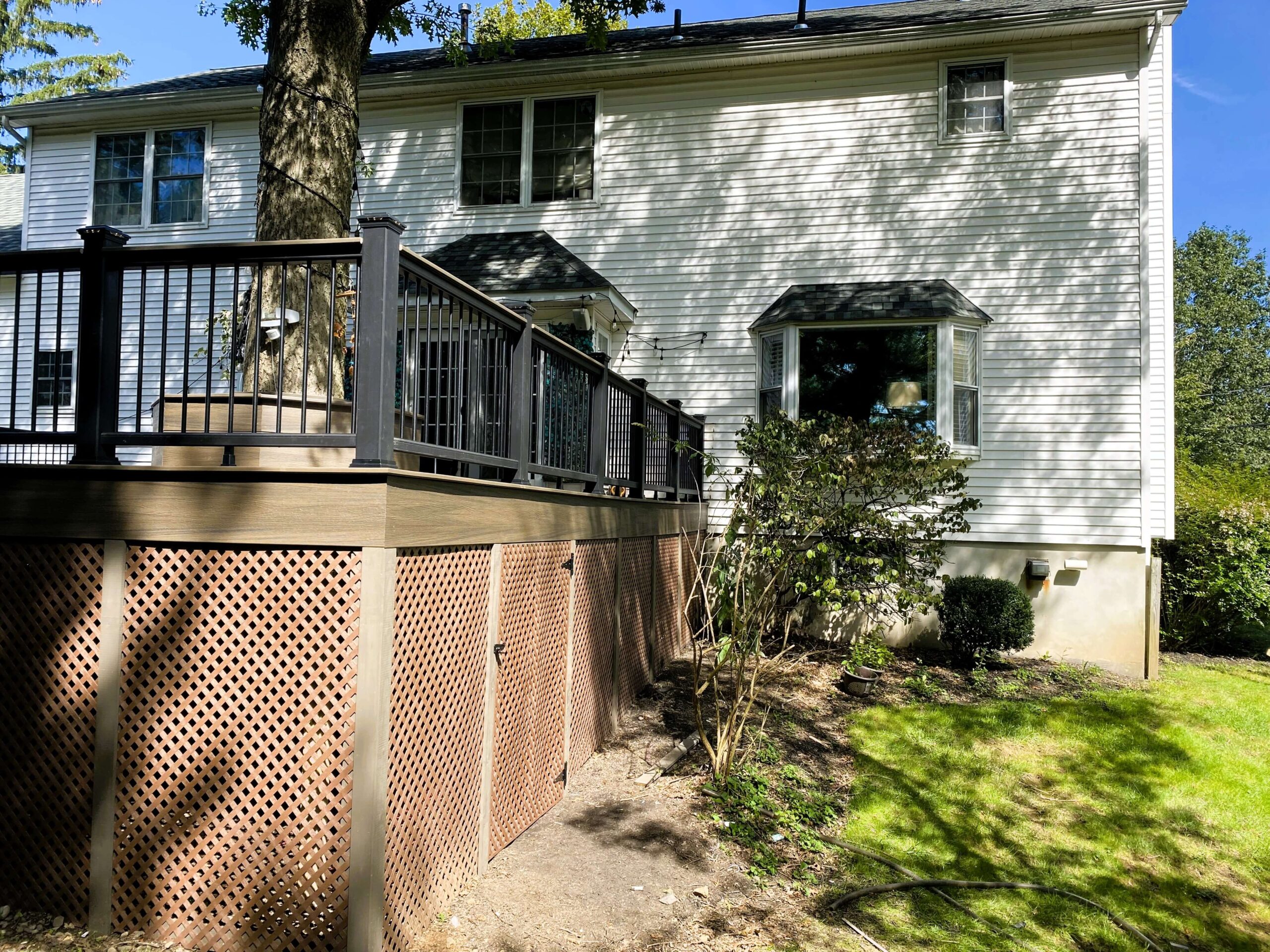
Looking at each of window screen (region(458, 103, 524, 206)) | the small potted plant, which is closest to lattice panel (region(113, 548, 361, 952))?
the small potted plant

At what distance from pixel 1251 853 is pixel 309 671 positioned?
19.8 feet

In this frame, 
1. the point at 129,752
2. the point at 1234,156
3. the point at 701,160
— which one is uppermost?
the point at 1234,156

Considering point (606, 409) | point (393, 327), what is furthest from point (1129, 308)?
point (393, 327)

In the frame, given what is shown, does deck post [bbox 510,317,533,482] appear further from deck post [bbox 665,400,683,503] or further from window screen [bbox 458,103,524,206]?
window screen [bbox 458,103,524,206]

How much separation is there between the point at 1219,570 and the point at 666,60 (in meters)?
9.34

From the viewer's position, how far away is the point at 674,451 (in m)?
9.01

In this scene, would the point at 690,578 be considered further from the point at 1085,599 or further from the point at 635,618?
the point at 1085,599

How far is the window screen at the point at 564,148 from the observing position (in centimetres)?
1125

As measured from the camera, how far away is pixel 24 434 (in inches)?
149

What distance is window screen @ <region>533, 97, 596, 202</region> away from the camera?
11.2 meters

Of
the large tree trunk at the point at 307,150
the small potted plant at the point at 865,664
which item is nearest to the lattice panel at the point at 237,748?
the large tree trunk at the point at 307,150

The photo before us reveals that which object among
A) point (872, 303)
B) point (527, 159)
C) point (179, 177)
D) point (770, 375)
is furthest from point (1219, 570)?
point (179, 177)

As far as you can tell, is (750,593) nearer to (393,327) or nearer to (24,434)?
(393,327)

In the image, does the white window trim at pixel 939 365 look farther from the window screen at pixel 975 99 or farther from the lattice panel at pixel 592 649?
the lattice panel at pixel 592 649
